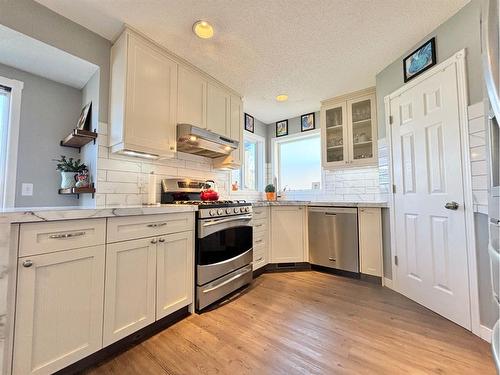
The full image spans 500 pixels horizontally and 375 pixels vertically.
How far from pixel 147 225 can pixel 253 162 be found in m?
2.76

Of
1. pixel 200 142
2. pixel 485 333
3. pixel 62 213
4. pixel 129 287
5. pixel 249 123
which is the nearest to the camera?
pixel 62 213

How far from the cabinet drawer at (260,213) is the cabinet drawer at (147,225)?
3.56 feet

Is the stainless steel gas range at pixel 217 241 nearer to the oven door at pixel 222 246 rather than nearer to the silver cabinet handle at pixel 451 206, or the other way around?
the oven door at pixel 222 246

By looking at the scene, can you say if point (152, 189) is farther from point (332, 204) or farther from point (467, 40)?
point (467, 40)

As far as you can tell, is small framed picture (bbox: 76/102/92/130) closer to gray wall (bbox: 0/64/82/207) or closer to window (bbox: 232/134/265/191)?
gray wall (bbox: 0/64/82/207)

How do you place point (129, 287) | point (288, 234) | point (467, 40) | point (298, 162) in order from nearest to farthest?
point (129, 287)
point (467, 40)
point (288, 234)
point (298, 162)

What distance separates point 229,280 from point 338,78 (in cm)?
257

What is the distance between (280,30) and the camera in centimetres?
187

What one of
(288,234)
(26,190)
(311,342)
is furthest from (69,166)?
(288,234)

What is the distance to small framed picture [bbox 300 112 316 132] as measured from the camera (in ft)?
12.0

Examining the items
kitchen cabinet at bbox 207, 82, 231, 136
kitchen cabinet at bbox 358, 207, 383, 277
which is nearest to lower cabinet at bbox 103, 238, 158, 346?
kitchen cabinet at bbox 207, 82, 231, 136

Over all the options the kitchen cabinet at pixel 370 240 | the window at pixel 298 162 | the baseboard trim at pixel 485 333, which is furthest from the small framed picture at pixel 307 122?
the baseboard trim at pixel 485 333

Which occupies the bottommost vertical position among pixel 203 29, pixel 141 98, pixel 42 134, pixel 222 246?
pixel 222 246

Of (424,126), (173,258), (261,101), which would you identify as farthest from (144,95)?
(424,126)
